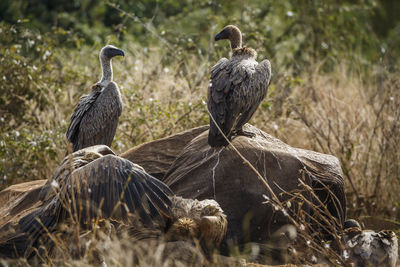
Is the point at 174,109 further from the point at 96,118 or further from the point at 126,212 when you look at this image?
the point at 126,212

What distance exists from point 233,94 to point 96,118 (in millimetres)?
1686

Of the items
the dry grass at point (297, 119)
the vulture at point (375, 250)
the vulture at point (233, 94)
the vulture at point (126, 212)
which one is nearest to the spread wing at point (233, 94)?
the vulture at point (233, 94)

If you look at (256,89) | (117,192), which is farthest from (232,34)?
(117,192)

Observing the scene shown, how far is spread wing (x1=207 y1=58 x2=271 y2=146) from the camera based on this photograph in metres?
5.02

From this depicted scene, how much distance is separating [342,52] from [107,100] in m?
6.46

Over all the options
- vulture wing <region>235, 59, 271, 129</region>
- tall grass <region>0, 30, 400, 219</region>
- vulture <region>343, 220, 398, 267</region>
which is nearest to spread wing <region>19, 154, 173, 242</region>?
vulture wing <region>235, 59, 271, 129</region>

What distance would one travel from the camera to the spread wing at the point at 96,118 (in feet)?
20.0

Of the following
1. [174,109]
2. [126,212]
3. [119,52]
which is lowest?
[126,212]

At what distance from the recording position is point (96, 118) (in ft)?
19.9

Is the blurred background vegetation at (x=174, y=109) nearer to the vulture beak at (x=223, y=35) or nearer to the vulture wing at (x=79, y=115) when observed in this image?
the vulture wing at (x=79, y=115)

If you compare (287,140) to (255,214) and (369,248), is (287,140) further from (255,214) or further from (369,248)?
(369,248)

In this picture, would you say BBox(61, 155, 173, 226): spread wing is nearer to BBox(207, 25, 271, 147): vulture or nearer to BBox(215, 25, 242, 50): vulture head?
BBox(207, 25, 271, 147): vulture

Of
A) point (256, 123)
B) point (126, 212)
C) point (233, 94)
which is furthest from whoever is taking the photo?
point (256, 123)

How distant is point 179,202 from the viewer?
436cm
